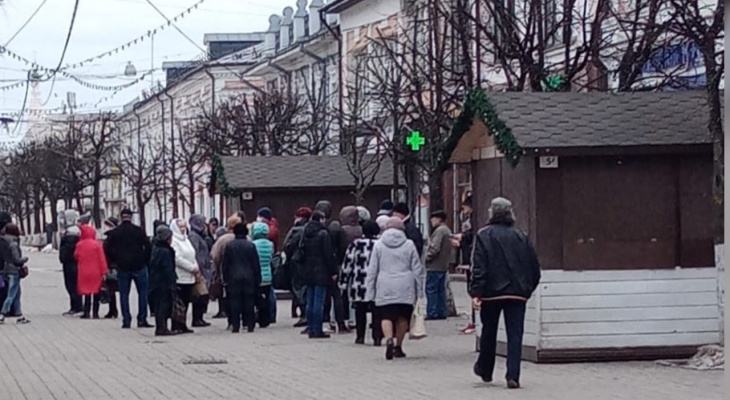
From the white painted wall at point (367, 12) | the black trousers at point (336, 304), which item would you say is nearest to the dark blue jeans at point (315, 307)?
the black trousers at point (336, 304)

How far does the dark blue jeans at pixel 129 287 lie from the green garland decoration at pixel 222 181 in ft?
24.8

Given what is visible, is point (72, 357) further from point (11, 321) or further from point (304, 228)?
point (11, 321)

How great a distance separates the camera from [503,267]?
13.4 meters

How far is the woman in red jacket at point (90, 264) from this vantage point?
24219 millimetres

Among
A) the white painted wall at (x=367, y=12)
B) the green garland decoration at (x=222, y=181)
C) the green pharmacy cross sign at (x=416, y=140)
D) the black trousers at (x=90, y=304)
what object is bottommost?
the black trousers at (x=90, y=304)

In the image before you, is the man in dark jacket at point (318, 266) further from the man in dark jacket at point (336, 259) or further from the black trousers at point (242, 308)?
the black trousers at point (242, 308)

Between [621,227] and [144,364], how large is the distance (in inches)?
217

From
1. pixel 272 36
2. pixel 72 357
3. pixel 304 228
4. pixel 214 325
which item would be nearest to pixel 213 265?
pixel 214 325

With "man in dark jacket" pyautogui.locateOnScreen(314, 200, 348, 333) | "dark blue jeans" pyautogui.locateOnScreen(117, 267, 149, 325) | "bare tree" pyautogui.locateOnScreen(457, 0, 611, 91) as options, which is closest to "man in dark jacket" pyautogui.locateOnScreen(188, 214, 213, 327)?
"dark blue jeans" pyautogui.locateOnScreen(117, 267, 149, 325)

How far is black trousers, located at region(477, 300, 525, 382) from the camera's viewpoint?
44.0 feet

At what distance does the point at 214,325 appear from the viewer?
75.0 ft

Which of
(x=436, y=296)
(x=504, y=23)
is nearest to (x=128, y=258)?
(x=436, y=296)

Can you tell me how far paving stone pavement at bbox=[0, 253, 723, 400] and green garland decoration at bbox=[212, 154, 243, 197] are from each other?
8844mm

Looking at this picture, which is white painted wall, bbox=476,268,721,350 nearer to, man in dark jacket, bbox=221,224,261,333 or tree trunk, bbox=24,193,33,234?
man in dark jacket, bbox=221,224,261,333
